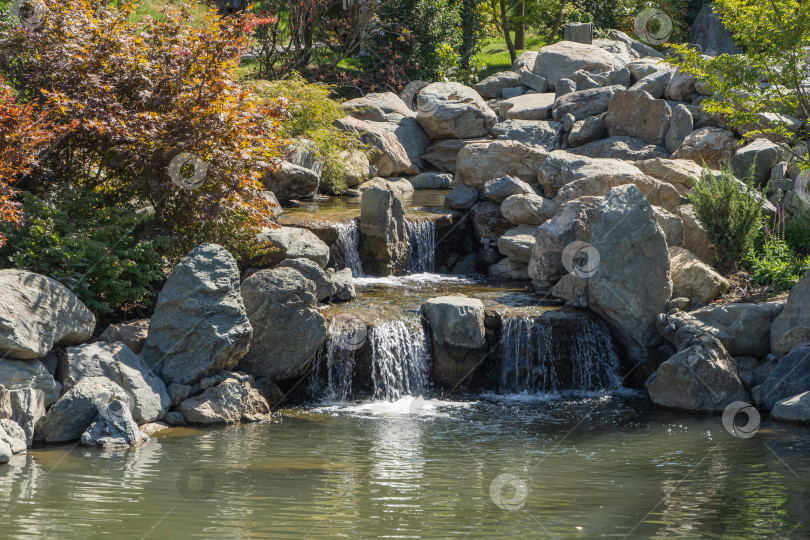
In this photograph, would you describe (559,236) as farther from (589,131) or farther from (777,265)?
(589,131)

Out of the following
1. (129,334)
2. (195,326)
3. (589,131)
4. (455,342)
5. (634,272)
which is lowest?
(455,342)

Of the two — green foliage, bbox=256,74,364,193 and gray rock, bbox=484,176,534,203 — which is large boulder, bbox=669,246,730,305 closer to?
gray rock, bbox=484,176,534,203

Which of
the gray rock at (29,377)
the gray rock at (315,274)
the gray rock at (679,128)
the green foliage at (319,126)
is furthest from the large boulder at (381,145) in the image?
the gray rock at (29,377)

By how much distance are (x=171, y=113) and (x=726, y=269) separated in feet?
28.6

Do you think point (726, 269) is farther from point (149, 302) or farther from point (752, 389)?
point (149, 302)

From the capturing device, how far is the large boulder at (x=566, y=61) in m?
25.5

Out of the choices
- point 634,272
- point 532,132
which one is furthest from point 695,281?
point 532,132

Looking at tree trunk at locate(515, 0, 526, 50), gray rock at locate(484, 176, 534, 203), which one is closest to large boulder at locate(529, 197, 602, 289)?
gray rock at locate(484, 176, 534, 203)

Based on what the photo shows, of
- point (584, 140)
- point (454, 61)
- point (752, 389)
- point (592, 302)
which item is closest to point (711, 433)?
point (752, 389)

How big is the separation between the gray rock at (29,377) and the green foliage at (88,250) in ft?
4.26

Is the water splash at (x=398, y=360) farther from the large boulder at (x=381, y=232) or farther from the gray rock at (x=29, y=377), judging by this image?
the gray rock at (x=29, y=377)

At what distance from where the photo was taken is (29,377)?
31.6 feet

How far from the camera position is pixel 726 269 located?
1372cm

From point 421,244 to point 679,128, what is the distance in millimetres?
6832
